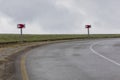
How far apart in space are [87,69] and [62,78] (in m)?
2.52

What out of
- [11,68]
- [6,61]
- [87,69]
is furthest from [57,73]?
[6,61]

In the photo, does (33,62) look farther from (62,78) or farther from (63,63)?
(62,78)

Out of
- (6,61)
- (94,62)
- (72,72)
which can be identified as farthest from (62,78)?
(6,61)

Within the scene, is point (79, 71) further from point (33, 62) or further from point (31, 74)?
point (33, 62)

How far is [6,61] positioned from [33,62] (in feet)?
4.94

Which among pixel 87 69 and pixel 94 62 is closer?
pixel 87 69

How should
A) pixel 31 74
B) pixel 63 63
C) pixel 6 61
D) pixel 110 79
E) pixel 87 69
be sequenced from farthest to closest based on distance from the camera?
pixel 6 61 → pixel 63 63 → pixel 87 69 → pixel 31 74 → pixel 110 79

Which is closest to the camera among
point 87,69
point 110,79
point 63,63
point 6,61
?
point 110,79

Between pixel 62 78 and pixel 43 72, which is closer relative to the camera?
pixel 62 78

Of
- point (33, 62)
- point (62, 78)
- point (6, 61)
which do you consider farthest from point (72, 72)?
point (6, 61)

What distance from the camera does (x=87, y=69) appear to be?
15734mm

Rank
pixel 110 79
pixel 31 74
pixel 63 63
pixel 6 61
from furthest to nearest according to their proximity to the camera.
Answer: pixel 6 61 < pixel 63 63 < pixel 31 74 < pixel 110 79

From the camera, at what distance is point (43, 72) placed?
15180 millimetres

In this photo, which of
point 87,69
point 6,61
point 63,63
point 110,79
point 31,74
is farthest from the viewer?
point 6,61
